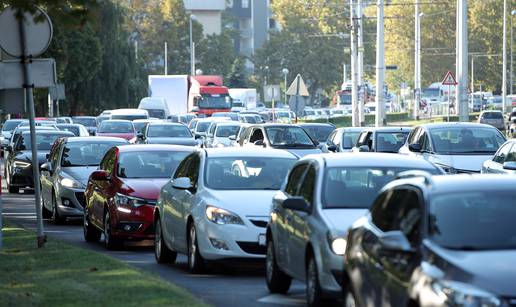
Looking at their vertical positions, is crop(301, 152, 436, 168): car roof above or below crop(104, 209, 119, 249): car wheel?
above

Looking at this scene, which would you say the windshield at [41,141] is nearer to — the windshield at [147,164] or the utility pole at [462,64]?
the windshield at [147,164]

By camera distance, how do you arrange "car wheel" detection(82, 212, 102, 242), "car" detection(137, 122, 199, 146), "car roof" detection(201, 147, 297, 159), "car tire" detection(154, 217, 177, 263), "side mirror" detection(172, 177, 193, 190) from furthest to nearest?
"car" detection(137, 122, 199, 146), "car wheel" detection(82, 212, 102, 242), "car tire" detection(154, 217, 177, 263), "car roof" detection(201, 147, 297, 159), "side mirror" detection(172, 177, 193, 190)

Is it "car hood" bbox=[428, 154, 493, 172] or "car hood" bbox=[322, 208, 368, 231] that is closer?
"car hood" bbox=[322, 208, 368, 231]

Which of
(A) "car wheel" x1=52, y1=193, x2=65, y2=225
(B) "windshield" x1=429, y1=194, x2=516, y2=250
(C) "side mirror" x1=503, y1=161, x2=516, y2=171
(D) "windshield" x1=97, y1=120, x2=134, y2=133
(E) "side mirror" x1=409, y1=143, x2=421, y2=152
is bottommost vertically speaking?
(A) "car wheel" x1=52, y1=193, x2=65, y2=225

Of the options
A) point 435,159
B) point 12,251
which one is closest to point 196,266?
point 12,251

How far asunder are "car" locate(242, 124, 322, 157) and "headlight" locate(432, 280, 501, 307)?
25.8 metres

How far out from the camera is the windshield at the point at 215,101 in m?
83.4

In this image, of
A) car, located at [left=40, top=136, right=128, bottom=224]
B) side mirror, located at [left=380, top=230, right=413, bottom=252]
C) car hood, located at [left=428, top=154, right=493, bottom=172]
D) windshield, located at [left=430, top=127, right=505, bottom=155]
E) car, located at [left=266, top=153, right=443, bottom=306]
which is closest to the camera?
side mirror, located at [left=380, top=230, right=413, bottom=252]

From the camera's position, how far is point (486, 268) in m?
8.30

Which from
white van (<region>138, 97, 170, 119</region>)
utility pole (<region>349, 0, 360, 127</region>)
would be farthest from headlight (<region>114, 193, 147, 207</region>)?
white van (<region>138, 97, 170, 119</region>)

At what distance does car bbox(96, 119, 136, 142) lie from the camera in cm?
4994

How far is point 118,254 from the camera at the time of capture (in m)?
19.3

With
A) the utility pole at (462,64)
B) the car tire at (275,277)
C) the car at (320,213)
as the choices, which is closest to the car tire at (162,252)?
the car at (320,213)

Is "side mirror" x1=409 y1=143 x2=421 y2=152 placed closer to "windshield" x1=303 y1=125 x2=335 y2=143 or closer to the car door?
the car door
